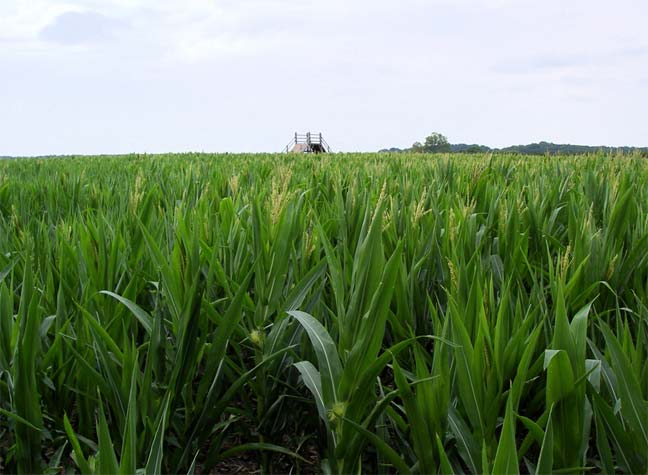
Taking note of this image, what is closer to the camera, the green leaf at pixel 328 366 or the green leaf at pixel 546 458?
the green leaf at pixel 546 458

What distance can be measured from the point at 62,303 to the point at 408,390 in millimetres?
879

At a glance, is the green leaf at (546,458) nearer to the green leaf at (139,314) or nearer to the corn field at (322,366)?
the corn field at (322,366)

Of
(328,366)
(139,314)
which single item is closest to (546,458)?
(328,366)

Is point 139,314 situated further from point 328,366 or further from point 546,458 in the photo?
point 546,458

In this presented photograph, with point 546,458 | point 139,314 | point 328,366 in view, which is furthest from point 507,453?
point 139,314

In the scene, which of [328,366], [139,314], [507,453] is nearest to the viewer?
[507,453]

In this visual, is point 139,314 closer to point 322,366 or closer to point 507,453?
point 322,366

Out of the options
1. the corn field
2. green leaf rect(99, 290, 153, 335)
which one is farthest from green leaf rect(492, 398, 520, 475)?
green leaf rect(99, 290, 153, 335)

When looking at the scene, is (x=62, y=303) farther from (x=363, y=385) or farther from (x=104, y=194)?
(x=104, y=194)

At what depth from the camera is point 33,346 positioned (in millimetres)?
1096

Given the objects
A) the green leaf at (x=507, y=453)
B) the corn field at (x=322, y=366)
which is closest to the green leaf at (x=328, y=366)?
the corn field at (x=322, y=366)

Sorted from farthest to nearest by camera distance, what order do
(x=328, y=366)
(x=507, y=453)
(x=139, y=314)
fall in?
(x=139, y=314) → (x=328, y=366) → (x=507, y=453)

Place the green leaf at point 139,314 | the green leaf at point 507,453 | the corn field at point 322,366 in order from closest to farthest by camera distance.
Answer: the green leaf at point 507,453 → the corn field at point 322,366 → the green leaf at point 139,314

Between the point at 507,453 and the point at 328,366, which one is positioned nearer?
the point at 507,453
